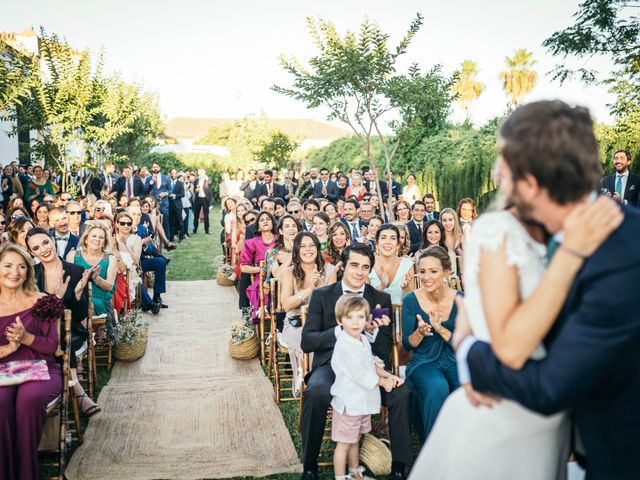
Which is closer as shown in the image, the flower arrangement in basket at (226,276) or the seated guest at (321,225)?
the seated guest at (321,225)

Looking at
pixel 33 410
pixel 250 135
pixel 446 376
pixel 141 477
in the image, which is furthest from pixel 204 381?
pixel 250 135

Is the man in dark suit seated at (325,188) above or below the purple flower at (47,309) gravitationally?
above

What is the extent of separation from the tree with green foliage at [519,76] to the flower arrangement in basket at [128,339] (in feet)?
105

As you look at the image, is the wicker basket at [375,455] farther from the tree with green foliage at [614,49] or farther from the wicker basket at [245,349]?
the tree with green foliage at [614,49]

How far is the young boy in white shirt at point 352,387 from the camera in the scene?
3.80 meters

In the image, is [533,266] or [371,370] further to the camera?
[371,370]

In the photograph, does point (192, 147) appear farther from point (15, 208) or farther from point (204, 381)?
point (204, 381)

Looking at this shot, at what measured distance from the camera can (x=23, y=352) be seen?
3965mm

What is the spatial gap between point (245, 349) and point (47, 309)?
120 inches

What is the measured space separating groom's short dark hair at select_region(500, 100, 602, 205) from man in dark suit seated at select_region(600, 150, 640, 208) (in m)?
8.73

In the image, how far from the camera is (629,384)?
1.48 metres

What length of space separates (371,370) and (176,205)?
1525 cm

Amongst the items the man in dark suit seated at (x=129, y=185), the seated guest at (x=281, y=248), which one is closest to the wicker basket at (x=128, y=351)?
the seated guest at (x=281, y=248)

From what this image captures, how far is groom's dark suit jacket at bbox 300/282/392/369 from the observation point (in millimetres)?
4328
